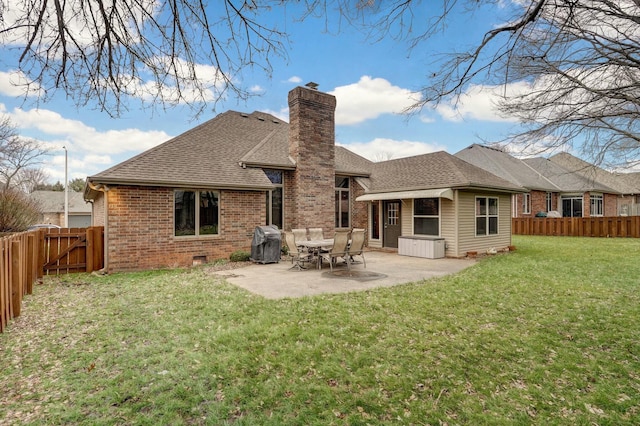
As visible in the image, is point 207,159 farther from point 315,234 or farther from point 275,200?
point 315,234

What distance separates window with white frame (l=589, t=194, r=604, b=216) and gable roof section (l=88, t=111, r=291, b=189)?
92.1 ft

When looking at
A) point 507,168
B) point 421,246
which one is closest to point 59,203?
point 421,246

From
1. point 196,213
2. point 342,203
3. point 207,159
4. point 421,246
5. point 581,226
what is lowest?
point 421,246

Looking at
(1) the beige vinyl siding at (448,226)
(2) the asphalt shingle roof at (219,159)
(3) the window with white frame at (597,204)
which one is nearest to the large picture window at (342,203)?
(2) the asphalt shingle roof at (219,159)

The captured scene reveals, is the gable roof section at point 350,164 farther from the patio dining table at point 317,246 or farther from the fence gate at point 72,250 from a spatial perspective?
the fence gate at point 72,250

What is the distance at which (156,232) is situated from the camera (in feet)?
35.4

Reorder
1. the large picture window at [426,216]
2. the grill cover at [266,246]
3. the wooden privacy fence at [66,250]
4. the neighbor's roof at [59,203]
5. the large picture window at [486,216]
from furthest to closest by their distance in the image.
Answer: the neighbor's roof at [59,203] → the large picture window at [486,216] → the large picture window at [426,216] → the grill cover at [266,246] → the wooden privacy fence at [66,250]

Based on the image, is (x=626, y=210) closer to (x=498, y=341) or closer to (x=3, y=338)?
(x=498, y=341)

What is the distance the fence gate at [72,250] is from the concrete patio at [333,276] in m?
4.22

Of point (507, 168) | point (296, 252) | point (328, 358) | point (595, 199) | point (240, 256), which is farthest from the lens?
point (595, 199)

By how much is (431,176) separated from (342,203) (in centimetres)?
440

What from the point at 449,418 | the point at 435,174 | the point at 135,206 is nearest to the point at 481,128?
the point at 449,418

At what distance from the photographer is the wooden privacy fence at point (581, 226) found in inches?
749

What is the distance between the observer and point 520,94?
5.60 m
